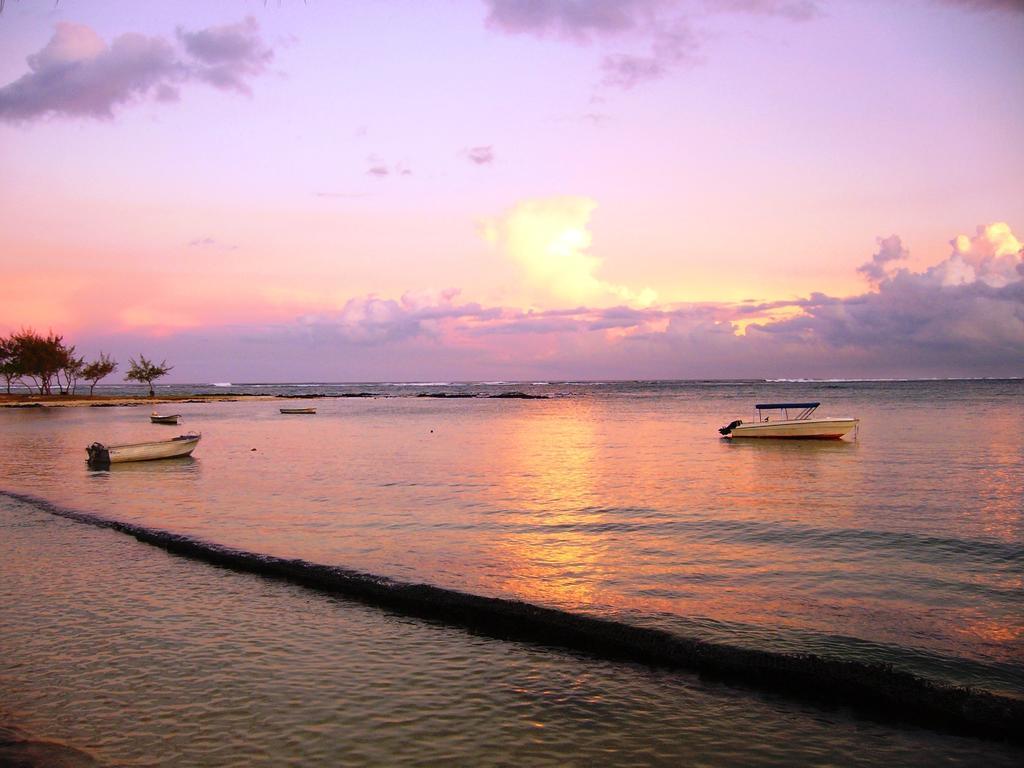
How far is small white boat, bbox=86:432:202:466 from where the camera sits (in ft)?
104

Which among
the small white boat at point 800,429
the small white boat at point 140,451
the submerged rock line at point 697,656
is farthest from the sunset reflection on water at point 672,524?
the small white boat at point 800,429

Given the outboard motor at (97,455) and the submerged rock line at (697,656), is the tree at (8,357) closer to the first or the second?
the outboard motor at (97,455)

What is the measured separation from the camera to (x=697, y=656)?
9.41 meters

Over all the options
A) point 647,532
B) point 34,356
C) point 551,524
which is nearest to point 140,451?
point 551,524

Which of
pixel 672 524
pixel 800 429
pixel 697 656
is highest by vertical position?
pixel 800 429

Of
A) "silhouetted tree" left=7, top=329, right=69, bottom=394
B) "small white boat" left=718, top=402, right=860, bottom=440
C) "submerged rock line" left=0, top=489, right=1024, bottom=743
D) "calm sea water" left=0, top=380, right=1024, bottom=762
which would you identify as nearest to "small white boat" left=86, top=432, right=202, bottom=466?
"calm sea water" left=0, top=380, right=1024, bottom=762

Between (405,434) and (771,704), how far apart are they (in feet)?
150

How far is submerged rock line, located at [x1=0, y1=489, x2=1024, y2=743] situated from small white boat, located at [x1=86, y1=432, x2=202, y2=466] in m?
21.9

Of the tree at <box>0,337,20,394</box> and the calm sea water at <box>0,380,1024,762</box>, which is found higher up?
the tree at <box>0,337,20,394</box>

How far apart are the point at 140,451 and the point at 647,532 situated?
1037 inches

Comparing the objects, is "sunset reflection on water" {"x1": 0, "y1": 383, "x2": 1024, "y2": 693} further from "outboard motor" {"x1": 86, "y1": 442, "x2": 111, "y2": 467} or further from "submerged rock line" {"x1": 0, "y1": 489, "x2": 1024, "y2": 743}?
"outboard motor" {"x1": 86, "y1": 442, "x2": 111, "y2": 467}

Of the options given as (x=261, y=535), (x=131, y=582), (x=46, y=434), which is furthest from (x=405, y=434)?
(x=131, y=582)

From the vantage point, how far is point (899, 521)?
739 inches

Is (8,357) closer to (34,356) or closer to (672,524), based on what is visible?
(34,356)
